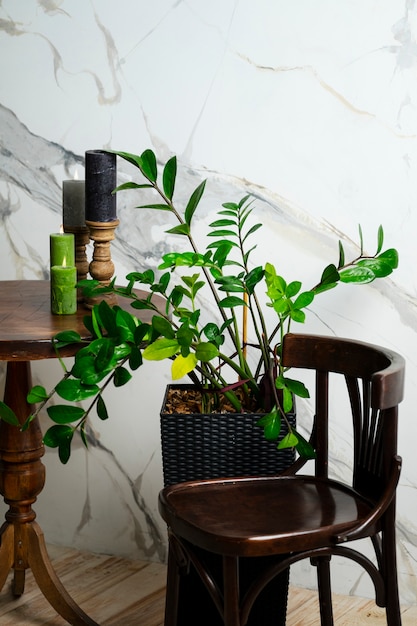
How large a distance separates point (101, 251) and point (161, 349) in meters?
0.32

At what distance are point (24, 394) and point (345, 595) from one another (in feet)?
→ 3.28

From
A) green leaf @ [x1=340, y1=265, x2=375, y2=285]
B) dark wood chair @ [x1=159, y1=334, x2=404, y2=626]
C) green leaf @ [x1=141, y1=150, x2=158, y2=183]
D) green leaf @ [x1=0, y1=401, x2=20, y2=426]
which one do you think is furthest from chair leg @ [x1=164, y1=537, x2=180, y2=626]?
green leaf @ [x1=141, y1=150, x2=158, y2=183]

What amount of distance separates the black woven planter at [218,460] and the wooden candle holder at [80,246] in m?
0.42

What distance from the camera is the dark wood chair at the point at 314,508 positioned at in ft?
5.25

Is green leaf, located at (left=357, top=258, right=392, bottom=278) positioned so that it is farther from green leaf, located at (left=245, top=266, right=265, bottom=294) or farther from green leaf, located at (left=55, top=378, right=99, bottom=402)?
green leaf, located at (left=55, top=378, right=99, bottom=402)

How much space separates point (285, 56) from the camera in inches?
87.0

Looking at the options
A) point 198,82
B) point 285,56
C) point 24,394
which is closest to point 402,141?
point 285,56

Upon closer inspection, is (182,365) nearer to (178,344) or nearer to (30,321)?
(178,344)

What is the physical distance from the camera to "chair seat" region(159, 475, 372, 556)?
158 centimetres

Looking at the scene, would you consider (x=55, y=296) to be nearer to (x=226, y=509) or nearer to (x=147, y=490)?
(x=226, y=509)

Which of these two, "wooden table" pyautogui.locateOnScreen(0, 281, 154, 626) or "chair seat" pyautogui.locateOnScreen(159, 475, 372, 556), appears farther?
"wooden table" pyautogui.locateOnScreen(0, 281, 154, 626)

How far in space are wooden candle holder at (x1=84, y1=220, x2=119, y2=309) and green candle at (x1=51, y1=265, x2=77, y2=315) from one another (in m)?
0.06

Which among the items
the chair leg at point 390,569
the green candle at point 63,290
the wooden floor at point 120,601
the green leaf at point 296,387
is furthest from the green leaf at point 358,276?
the wooden floor at point 120,601

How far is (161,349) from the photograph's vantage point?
1.76 m
